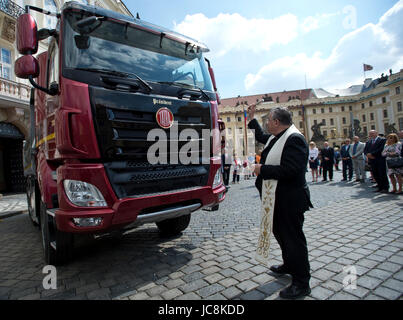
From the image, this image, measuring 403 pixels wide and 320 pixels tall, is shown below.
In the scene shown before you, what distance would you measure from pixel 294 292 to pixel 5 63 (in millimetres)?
16283

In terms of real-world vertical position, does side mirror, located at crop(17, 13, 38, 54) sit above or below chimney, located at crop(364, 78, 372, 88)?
below

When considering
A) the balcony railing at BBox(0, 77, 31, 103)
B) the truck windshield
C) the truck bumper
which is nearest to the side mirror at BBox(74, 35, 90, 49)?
the truck windshield

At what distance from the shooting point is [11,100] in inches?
457

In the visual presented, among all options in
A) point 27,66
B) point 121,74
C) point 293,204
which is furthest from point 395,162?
point 27,66

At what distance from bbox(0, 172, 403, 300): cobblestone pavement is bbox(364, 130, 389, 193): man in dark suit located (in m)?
2.80

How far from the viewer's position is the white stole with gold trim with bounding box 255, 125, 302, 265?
2424 mm

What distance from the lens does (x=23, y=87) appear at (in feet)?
40.2

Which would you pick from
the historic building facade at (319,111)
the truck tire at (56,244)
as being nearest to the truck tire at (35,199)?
the truck tire at (56,244)

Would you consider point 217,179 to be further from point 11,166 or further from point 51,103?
point 11,166

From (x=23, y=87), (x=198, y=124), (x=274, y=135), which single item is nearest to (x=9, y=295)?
(x=198, y=124)

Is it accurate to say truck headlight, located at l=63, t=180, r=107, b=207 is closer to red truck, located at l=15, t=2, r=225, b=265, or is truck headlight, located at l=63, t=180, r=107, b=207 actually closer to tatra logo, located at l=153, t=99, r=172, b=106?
red truck, located at l=15, t=2, r=225, b=265

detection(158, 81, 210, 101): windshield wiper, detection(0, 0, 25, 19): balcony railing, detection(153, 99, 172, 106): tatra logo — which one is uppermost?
detection(0, 0, 25, 19): balcony railing

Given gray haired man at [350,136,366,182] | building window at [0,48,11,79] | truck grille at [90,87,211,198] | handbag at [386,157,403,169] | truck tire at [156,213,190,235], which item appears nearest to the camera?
truck grille at [90,87,211,198]
